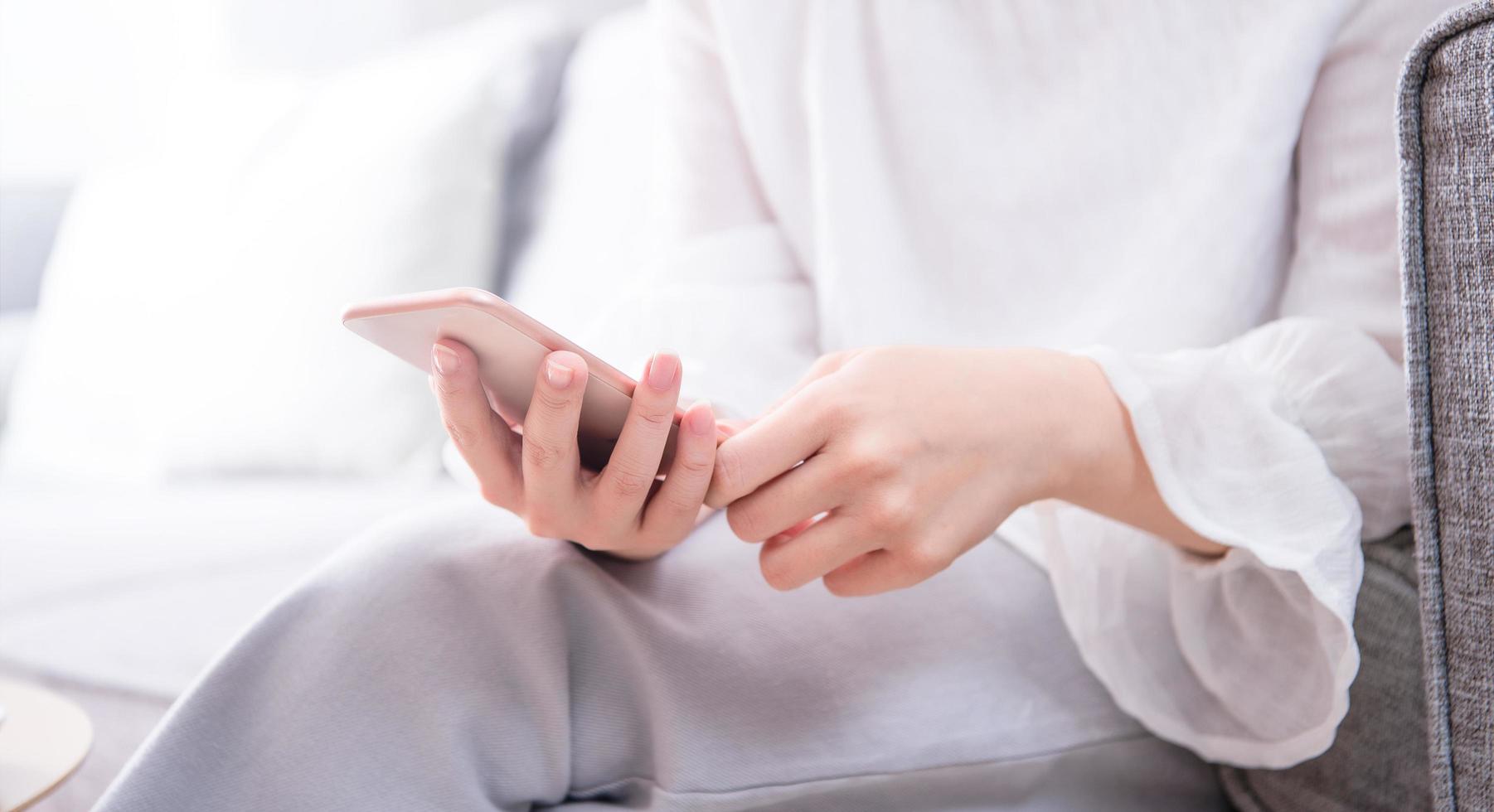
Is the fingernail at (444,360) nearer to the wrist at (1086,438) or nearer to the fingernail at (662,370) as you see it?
the fingernail at (662,370)

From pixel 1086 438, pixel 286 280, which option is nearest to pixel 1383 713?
pixel 1086 438

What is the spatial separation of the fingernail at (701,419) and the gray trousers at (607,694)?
113 mm

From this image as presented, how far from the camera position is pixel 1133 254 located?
26.7 inches

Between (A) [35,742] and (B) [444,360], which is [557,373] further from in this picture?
(A) [35,742]

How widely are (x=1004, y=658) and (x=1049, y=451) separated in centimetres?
15

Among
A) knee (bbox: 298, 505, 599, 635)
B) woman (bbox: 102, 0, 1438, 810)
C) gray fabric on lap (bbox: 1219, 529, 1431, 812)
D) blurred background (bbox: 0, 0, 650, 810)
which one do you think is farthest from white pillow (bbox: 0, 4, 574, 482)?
gray fabric on lap (bbox: 1219, 529, 1431, 812)

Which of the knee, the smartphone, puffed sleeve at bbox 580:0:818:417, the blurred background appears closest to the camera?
the smartphone

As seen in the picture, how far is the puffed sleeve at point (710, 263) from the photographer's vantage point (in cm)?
70

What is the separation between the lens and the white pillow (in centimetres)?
108

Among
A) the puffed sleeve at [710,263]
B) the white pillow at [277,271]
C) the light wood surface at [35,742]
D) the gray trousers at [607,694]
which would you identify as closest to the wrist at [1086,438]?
the gray trousers at [607,694]

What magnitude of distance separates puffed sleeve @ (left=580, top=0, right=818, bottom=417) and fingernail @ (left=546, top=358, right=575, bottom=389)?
24 cm

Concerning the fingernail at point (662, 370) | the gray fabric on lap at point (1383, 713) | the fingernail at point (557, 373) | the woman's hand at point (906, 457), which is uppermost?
the fingernail at point (557, 373)

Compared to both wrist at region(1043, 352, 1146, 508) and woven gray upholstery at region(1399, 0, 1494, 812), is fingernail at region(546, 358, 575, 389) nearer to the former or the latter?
wrist at region(1043, 352, 1146, 508)

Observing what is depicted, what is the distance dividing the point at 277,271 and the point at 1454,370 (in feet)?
3.49
